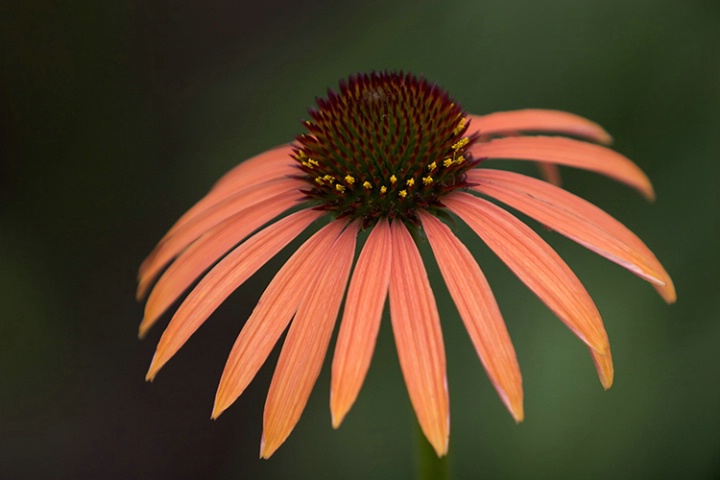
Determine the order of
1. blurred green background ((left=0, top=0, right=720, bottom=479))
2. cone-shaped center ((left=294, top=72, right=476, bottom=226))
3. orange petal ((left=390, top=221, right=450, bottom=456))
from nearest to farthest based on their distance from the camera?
orange petal ((left=390, top=221, right=450, bottom=456))
cone-shaped center ((left=294, top=72, right=476, bottom=226))
blurred green background ((left=0, top=0, right=720, bottom=479))

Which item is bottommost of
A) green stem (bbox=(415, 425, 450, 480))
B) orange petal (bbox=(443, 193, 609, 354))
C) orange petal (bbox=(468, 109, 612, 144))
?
green stem (bbox=(415, 425, 450, 480))

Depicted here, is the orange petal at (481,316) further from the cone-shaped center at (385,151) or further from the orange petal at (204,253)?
the orange petal at (204,253)

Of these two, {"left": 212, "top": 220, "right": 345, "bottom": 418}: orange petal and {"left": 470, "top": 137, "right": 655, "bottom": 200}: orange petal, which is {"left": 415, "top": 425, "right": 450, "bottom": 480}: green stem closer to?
{"left": 212, "top": 220, "right": 345, "bottom": 418}: orange petal

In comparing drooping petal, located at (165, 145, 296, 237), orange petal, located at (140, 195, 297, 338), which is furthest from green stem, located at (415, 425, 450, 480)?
drooping petal, located at (165, 145, 296, 237)

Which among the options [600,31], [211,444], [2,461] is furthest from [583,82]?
[2,461]

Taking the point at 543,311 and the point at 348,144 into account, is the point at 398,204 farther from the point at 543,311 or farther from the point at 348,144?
the point at 543,311

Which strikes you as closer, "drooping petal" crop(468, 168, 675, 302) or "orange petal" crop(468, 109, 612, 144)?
"drooping petal" crop(468, 168, 675, 302)

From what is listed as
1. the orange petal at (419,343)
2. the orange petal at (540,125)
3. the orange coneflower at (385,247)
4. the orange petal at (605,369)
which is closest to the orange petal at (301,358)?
the orange coneflower at (385,247)

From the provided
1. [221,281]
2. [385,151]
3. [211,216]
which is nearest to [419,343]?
[221,281]

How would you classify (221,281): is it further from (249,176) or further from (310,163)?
(249,176)
